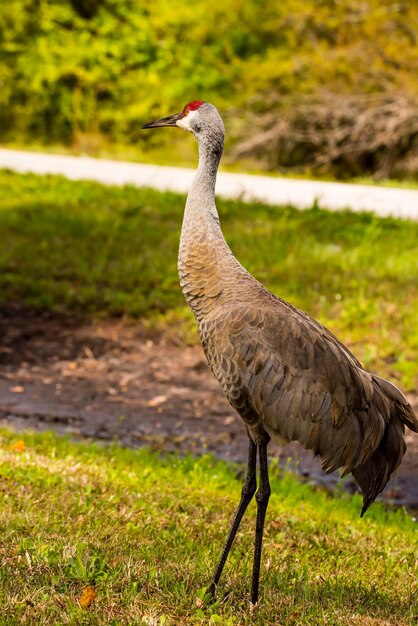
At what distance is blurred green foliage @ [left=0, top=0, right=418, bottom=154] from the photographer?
17344 mm

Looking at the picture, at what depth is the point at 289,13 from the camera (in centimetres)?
1709

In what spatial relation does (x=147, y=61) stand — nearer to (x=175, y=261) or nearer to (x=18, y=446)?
(x=175, y=261)

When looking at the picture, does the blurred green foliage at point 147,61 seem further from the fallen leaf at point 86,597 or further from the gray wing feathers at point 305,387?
the fallen leaf at point 86,597

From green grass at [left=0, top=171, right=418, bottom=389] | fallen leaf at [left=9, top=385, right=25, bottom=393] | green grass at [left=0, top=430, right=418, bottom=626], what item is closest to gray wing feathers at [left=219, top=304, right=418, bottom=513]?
green grass at [left=0, top=430, right=418, bottom=626]

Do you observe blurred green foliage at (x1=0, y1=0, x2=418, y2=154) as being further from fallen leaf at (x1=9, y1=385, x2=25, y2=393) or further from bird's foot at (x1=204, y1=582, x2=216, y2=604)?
bird's foot at (x1=204, y1=582, x2=216, y2=604)

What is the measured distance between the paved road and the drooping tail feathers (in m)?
8.32

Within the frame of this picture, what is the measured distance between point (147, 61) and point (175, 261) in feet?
36.3

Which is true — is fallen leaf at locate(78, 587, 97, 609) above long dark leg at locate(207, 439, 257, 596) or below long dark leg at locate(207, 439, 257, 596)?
below

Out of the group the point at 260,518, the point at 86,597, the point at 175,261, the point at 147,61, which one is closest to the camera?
the point at 86,597

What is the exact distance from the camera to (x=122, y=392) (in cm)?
712

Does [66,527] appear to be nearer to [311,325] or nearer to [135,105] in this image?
[311,325]

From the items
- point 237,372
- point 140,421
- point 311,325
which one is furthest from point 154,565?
point 140,421

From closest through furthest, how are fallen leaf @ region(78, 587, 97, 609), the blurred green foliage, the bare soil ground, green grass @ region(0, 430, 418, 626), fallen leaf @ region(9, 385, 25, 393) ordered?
fallen leaf @ region(78, 587, 97, 609) → green grass @ region(0, 430, 418, 626) → the bare soil ground → fallen leaf @ region(9, 385, 25, 393) → the blurred green foliage

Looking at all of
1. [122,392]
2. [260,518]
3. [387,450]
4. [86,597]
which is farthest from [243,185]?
[86,597]
